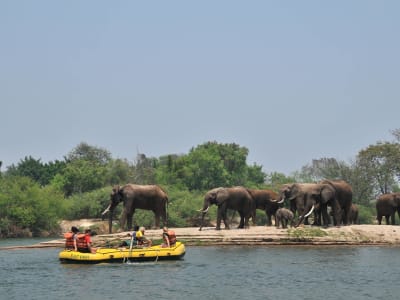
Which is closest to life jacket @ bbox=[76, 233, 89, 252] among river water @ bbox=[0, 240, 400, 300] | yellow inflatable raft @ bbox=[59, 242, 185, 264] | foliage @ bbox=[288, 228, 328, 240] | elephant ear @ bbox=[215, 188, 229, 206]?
yellow inflatable raft @ bbox=[59, 242, 185, 264]

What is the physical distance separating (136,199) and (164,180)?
37.5m

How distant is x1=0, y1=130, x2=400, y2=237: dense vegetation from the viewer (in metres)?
72.8

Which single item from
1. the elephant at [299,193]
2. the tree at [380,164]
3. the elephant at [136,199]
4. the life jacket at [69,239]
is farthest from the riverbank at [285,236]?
the tree at [380,164]

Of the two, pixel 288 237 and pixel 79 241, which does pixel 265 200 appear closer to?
pixel 288 237

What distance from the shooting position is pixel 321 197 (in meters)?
52.4

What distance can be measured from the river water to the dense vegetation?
22.0 meters

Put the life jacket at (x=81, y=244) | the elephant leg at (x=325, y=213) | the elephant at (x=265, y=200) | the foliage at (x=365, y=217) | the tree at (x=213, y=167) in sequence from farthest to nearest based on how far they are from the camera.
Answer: the tree at (x=213, y=167)
the foliage at (x=365, y=217)
the elephant at (x=265, y=200)
the elephant leg at (x=325, y=213)
the life jacket at (x=81, y=244)

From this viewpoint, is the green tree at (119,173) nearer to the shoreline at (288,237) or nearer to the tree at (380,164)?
the tree at (380,164)

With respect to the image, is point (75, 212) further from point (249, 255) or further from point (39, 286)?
point (39, 286)

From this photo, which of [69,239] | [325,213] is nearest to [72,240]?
[69,239]

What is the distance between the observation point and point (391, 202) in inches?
2395

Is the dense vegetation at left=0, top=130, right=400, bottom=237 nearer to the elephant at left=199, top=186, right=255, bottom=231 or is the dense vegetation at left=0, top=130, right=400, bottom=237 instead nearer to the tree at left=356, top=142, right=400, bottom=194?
the tree at left=356, top=142, right=400, bottom=194

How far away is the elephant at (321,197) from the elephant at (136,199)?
25.8 ft

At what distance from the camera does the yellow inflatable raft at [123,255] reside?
4138 centimetres
